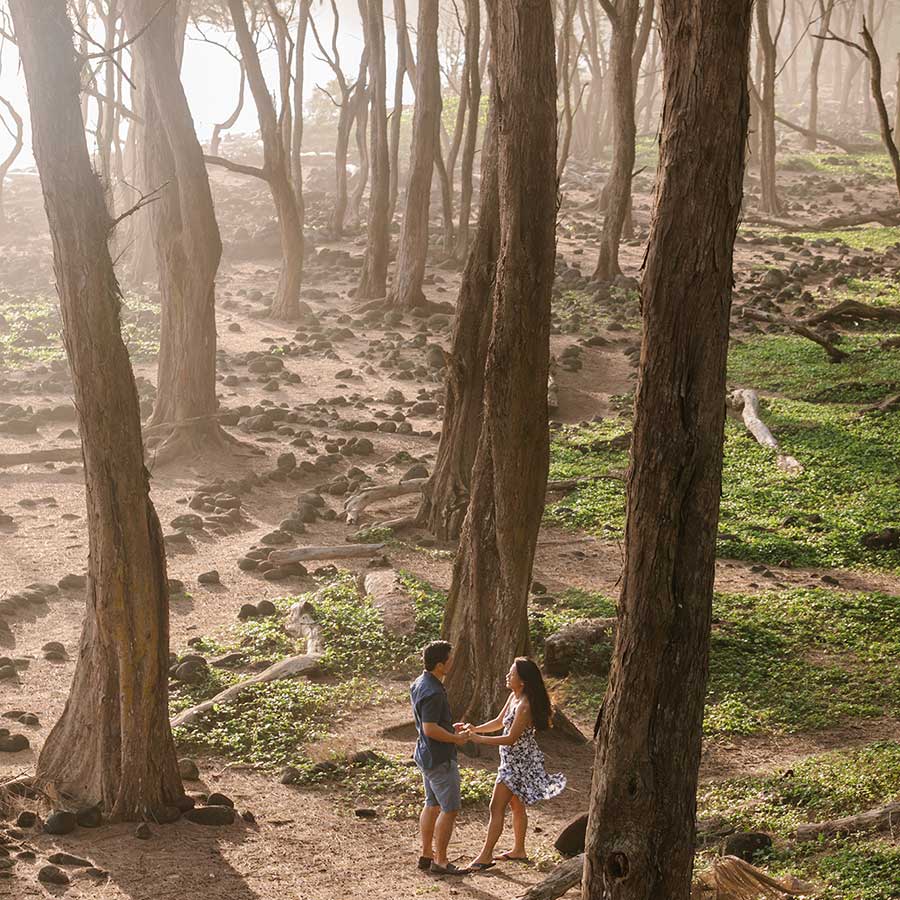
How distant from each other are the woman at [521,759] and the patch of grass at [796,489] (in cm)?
483

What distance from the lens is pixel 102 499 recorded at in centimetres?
720

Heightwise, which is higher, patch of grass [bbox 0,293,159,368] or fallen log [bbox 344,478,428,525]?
patch of grass [bbox 0,293,159,368]

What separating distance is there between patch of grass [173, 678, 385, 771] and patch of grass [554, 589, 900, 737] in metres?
1.49

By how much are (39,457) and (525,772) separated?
33.5 ft

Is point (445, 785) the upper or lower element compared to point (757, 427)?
lower

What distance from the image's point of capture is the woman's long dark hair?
22.4 ft

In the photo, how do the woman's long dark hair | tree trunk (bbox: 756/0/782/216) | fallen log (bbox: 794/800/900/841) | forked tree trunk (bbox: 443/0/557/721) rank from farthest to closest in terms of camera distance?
tree trunk (bbox: 756/0/782/216)
forked tree trunk (bbox: 443/0/557/721)
the woman's long dark hair
fallen log (bbox: 794/800/900/841)

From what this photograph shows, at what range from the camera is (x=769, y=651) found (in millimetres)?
9359

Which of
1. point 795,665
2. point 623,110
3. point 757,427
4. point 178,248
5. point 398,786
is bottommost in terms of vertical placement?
point 398,786

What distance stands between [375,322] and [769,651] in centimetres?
1416

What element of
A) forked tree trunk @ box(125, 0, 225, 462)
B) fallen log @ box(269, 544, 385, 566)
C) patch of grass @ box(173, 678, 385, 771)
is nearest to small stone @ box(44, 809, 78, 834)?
patch of grass @ box(173, 678, 385, 771)

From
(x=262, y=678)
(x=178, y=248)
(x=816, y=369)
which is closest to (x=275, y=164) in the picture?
(x=178, y=248)

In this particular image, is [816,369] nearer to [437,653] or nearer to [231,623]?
[231,623]

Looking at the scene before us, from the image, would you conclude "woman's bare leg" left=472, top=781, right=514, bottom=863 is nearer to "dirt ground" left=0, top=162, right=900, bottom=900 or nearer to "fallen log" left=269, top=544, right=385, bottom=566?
"dirt ground" left=0, top=162, right=900, bottom=900
